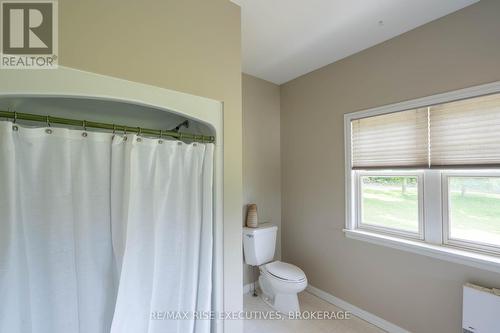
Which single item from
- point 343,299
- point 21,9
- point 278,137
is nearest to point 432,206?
point 343,299

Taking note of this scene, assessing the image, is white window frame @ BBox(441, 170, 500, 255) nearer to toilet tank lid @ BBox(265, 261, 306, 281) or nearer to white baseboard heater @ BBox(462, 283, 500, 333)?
white baseboard heater @ BBox(462, 283, 500, 333)

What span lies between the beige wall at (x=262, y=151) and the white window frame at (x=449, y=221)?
1.70 metres

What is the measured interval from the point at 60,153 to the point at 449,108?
2575 millimetres

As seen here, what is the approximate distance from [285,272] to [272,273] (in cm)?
13

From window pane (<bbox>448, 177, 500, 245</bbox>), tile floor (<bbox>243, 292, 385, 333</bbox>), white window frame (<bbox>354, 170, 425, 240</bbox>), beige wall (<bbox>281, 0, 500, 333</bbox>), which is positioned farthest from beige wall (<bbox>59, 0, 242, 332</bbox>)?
window pane (<bbox>448, 177, 500, 245</bbox>)

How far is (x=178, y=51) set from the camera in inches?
53.1

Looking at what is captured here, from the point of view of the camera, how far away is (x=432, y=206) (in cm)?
181

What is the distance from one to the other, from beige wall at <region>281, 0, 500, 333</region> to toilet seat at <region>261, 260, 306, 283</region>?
446 millimetres

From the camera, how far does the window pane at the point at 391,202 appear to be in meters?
1.97

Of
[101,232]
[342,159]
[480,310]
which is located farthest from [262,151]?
[480,310]

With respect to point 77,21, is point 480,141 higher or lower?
lower

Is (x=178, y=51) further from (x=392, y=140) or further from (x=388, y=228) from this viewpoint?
(x=388, y=228)

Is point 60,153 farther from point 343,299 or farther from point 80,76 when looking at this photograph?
point 343,299

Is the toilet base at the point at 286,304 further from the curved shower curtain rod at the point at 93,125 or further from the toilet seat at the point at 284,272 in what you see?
the curved shower curtain rod at the point at 93,125
